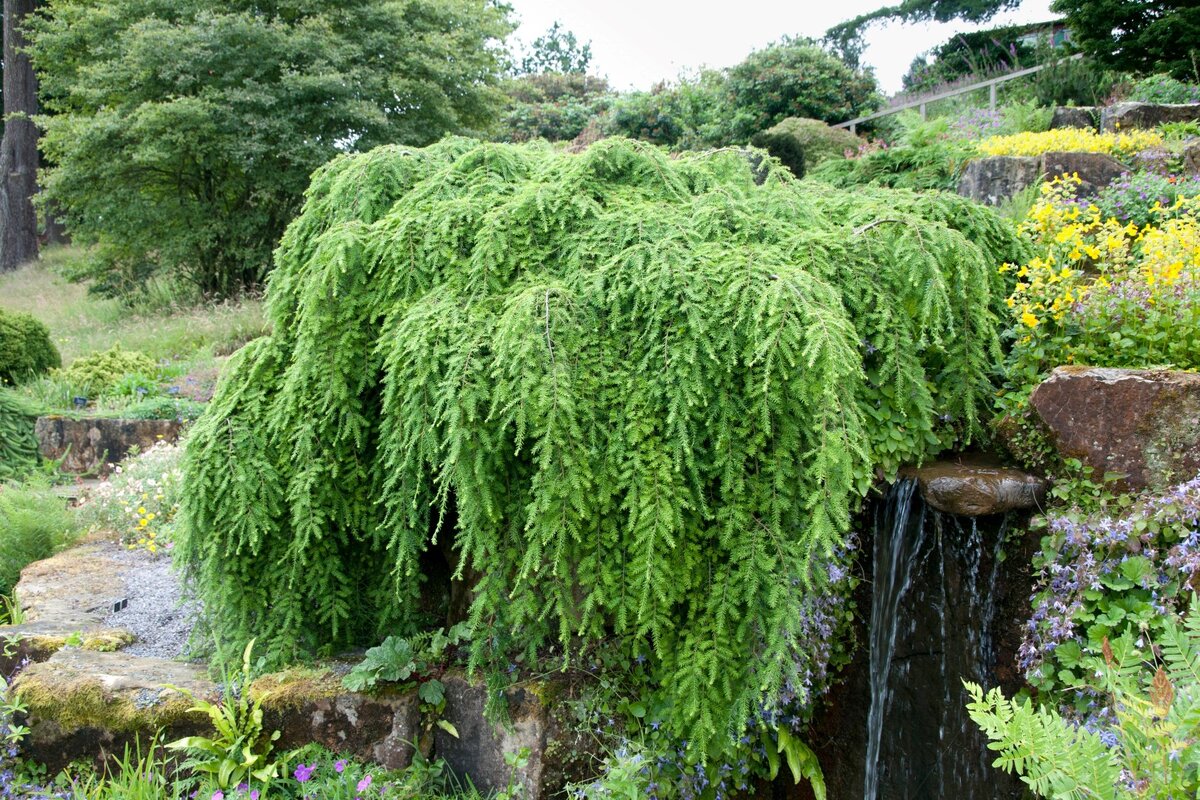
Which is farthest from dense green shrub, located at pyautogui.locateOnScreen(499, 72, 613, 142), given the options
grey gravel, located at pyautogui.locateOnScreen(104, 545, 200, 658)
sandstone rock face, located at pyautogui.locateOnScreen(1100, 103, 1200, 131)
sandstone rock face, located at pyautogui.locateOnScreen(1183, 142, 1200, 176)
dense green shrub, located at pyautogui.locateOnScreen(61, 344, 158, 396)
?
grey gravel, located at pyautogui.locateOnScreen(104, 545, 200, 658)

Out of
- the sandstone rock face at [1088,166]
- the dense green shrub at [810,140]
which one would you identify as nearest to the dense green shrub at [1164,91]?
the dense green shrub at [810,140]

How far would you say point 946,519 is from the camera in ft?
12.6

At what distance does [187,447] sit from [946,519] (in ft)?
10.9

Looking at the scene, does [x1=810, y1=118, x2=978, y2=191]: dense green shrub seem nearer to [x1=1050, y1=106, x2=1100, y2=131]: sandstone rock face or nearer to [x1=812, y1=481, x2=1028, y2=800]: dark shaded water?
[x1=1050, y1=106, x2=1100, y2=131]: sandstone rock face

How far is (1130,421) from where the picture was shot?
3.49 metres

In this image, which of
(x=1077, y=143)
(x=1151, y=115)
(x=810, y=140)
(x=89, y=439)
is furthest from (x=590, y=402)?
(x=810, y=140)

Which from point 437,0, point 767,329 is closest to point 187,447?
point 767,329

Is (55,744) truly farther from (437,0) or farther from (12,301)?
(12,301)

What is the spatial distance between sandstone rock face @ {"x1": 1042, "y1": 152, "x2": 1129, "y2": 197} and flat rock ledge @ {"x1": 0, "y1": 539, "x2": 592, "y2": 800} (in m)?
5.76

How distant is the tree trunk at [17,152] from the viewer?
62.4ft

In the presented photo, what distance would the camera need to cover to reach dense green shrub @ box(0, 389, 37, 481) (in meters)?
8.33

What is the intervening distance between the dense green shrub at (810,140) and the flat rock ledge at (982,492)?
305 inches

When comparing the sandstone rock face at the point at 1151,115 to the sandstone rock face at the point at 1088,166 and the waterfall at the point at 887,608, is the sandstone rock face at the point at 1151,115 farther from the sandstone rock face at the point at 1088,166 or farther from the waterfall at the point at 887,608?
the waterfall at the point at 887,608

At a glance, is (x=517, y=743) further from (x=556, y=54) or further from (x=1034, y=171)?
(x=556, y=54)
